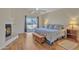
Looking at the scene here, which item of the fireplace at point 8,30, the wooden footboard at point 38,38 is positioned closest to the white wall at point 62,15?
the wooden footboard at point 38,38

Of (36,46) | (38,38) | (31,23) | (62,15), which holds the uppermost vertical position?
(62,15)

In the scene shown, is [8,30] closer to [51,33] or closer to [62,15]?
[51,33]

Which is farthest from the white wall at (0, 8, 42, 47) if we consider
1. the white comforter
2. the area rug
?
the area rug

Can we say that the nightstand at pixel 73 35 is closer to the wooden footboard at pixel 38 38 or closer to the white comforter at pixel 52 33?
the white comforter at pixel 52 33

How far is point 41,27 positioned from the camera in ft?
8.13

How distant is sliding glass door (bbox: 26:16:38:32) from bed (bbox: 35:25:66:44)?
3.4 inches

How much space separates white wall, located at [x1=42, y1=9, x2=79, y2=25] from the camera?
7.90 feet

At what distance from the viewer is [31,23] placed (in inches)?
98.2

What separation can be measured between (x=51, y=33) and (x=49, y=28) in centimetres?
10

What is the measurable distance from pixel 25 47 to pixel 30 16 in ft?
1.85

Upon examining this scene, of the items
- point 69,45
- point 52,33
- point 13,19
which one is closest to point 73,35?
point 69,45
